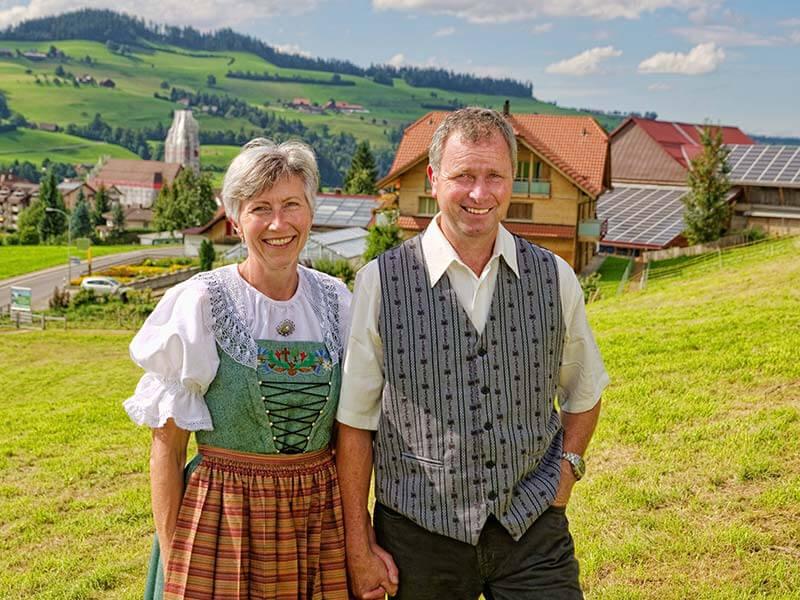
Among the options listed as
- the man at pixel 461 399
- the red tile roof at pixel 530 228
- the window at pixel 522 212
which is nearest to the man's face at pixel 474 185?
the man at pixel 461 399

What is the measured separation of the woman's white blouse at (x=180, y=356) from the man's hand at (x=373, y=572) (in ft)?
2.53

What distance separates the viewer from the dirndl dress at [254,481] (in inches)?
124

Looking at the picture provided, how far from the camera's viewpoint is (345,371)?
10.3 feet

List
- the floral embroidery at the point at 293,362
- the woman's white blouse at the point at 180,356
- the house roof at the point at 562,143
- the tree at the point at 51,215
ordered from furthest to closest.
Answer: the tree at the point at 51,215
the house roof at the point at 562,143
the floral embroidery at the point at 293,362
the woman's white blouse at the point at 180,356

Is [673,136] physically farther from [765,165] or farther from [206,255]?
[206,255]

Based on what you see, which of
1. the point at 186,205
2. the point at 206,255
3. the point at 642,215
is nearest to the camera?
the point at 642,215

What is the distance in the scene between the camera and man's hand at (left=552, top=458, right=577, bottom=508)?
316 cm

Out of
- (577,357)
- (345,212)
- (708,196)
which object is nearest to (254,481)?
(577,357)

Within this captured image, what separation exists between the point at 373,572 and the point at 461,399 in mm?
Result: 778

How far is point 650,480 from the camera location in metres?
5.96

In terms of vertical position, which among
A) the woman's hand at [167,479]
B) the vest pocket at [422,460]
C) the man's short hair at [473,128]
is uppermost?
the man's short hair at [473,128]

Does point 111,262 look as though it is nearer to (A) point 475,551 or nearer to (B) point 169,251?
(B) point 169,251

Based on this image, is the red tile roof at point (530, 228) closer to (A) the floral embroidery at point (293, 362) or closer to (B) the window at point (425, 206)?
(B) the window at point (425, 206)

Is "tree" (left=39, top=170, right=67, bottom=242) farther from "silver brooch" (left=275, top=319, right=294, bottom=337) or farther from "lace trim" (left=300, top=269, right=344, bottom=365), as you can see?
"silver brooch" (left=275, top=319, right=294, bottom=337)
